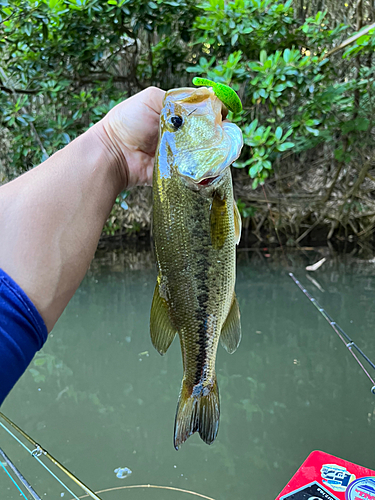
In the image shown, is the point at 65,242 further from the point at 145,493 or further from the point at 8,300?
the point at 145,493

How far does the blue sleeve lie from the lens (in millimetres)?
717

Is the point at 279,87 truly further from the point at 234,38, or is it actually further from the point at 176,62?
the point at 176,62

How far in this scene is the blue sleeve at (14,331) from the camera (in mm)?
717

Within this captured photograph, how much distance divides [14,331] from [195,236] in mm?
495

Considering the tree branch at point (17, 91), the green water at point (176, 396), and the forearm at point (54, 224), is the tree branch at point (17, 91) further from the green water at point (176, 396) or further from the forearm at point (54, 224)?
the forearm at point (54, 224)

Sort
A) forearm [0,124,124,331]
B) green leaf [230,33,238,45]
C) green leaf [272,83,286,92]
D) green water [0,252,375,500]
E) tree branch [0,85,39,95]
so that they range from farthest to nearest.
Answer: tree branch [0,85,39,95]
green leaf [230,33,238,45]
green leaf [272,83,286,92]
green water [0,252,375,500]
forearm [0,124,124,331]

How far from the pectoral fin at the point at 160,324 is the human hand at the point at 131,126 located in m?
0.42

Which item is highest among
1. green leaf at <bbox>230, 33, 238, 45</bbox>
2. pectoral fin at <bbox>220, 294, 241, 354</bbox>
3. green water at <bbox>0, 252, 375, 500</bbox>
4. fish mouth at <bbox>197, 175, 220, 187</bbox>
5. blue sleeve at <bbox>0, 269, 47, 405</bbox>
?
green leaf at <bbox>230, 33, 238, 45</bbox>

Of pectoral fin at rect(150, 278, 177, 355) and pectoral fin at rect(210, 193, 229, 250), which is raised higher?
pectoral fin at rect(210, 193, 229, 250)

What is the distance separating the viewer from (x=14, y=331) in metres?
0.73

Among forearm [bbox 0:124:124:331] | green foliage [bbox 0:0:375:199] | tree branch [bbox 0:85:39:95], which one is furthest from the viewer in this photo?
tree branch [bbox 0:85:39:95]

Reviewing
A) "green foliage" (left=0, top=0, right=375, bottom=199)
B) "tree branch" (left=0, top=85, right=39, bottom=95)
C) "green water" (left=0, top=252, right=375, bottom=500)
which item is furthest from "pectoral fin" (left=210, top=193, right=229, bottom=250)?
"tree branch" (left=0, top=85, right=39, bottom=95)

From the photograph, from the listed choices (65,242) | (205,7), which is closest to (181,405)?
(65,242)

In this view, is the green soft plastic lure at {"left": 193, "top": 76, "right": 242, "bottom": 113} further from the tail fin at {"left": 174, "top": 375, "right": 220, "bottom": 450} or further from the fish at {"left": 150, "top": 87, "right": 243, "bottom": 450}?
the tail fin at {"left": 174, "top": 375, "right": 220, "bottom": 450}
